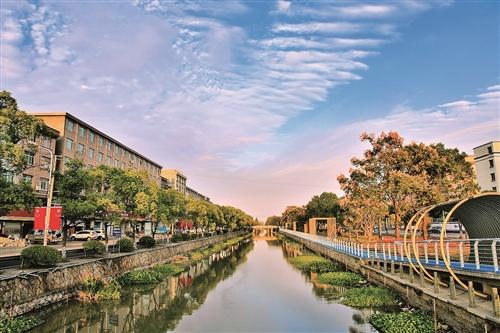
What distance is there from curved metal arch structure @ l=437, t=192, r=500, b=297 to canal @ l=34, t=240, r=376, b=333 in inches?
230

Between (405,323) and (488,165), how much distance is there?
6744 centimetres

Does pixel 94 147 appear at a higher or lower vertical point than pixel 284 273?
higher

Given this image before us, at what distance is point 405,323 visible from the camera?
547 inches

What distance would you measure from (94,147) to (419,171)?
53.1m

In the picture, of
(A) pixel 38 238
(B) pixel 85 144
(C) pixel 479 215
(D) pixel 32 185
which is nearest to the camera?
(C) pixel 479 215

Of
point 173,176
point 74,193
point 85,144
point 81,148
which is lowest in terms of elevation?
point 74,193

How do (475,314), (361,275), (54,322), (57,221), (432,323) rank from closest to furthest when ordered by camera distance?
1. (475,314)
2. (432,323)
3. (54,322)
4. (57,221)
5. (361,275)

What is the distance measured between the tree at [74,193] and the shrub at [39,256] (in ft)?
14.5

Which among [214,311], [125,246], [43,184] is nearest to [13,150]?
[214,311]

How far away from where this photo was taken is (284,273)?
33.7 meters

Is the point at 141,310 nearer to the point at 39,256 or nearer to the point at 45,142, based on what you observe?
the point at 39,256

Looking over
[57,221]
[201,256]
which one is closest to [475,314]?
[57,221]

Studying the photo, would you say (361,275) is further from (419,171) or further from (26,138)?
(26,138)

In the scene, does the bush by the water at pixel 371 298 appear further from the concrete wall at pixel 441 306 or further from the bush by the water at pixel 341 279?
the bush by the water at pixel 341 279
